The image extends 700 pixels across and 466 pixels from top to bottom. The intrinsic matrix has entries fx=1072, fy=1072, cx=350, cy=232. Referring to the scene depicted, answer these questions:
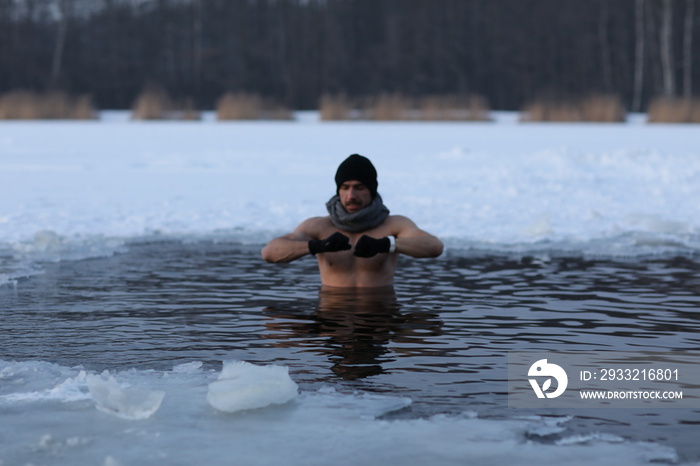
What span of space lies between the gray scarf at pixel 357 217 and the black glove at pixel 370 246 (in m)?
0.31

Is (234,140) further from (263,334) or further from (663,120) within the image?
(263,334)

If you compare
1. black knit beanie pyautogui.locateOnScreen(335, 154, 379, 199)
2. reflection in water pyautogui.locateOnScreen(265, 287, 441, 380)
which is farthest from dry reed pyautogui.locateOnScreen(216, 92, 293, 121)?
black knit beanie pyautogui.locateOnScreen(335, 154, 379, 199)

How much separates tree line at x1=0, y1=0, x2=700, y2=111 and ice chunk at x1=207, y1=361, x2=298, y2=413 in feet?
139

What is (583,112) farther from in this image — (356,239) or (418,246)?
(418,246)

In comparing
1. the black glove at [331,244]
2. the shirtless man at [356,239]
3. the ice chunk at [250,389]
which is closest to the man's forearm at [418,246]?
the shirtless man at [356,239]

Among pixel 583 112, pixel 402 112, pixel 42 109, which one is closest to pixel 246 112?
pixel 402 112

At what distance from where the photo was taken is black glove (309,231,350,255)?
6492 mm

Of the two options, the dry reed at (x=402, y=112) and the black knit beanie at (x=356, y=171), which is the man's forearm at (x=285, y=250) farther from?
the dry reed at (x=402, y=112)

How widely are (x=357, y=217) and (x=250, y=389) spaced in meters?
2.86

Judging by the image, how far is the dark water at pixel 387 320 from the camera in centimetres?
473

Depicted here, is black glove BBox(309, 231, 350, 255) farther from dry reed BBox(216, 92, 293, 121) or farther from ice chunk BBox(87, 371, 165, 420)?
dry reed BBox(216, 92, 293, 121)

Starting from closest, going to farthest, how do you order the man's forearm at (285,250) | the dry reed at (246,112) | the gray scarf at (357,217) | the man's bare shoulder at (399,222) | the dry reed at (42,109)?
the man's forearm at (285,250) < the gray scarf at (357,217) < the man's bare shoulder at (399,222) < the dry reed at (42,109) < the dry reed at (246,112)

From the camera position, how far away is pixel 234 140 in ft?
70.7

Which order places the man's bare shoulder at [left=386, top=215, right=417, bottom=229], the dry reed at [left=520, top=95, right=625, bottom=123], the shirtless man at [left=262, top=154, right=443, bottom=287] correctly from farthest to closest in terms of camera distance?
1. the dry reed at [left=520, top=95, right=625, bottom=123]
2. the man's bare shoulder at [left=386, top=215, right=417, bottom=229]
3. the shirtless man at [left=262, top=154, right=443, bottom=287]
